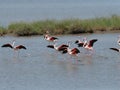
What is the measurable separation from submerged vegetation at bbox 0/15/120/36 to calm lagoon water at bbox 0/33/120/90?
3140 mm

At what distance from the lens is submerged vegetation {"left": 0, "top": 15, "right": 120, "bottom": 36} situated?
2662 centimetres

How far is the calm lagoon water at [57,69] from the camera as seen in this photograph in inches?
592

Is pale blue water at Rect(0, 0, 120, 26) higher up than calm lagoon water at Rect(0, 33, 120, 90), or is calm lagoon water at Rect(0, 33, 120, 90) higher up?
calm lagoon water at Rect(0, 33, 120, 90)

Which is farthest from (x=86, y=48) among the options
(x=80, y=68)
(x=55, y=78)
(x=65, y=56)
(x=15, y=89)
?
(x=15, y=89)

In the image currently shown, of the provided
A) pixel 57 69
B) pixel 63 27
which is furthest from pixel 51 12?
pixel 57 69

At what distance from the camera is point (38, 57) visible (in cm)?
1994

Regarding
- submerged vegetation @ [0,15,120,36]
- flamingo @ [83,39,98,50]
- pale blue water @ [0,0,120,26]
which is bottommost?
pale blue water @ [0,0,120,26]

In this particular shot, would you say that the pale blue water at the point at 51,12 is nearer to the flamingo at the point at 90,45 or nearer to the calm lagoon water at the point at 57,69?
the calm lagoon water at the point at 57,69

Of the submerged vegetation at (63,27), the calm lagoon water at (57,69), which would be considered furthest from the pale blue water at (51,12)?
the calm lagoon water at (57,69)

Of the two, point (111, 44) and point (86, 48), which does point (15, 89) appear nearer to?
point (86, 48)

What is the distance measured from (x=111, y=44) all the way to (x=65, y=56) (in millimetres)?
3063

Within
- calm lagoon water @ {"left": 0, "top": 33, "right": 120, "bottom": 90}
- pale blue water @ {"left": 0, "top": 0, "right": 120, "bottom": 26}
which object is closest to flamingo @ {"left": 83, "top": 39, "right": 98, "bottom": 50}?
calm lagoon water @ {"left": 0, "top": 33, "right": 120, "bottom": 90}

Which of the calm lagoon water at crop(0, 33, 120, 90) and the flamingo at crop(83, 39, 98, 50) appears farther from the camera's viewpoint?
the flamingo at crop(83, 39, 98, 50)

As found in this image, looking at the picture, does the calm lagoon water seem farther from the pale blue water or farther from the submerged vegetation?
the pale blue water
